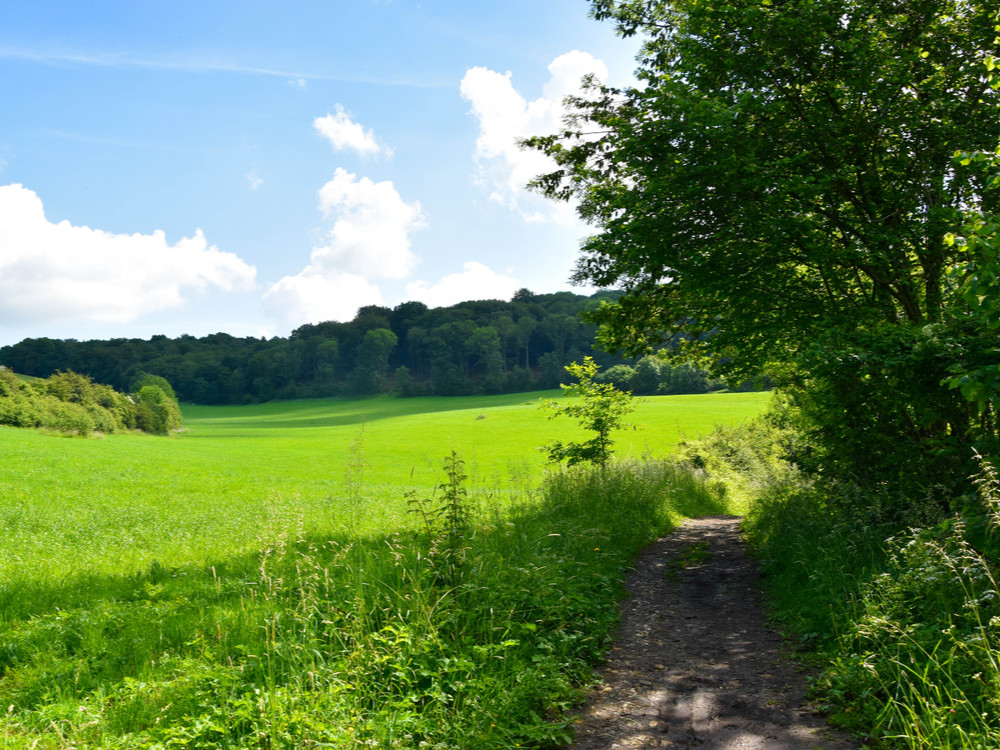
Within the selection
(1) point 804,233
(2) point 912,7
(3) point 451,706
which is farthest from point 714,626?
(2) point 912,7

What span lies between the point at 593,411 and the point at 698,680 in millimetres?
12907

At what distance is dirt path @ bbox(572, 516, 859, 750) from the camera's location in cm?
469

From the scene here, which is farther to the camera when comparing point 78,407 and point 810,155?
point 78,407

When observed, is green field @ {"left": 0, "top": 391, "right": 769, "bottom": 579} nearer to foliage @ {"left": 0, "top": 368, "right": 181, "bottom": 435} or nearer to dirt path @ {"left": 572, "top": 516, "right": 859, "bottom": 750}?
dirt path @ {"left": 572, "top": 516, "right": 859, "bottom": 750}

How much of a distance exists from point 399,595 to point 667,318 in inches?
441

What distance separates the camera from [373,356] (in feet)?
404

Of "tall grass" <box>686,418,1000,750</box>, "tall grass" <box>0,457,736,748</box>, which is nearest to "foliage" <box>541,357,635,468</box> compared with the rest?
"tall grass" <box>686,418,1000,750</box>

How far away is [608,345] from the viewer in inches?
601

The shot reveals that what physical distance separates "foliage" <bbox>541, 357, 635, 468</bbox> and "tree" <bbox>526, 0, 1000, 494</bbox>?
709cm

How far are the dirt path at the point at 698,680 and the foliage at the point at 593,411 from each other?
29.9ft

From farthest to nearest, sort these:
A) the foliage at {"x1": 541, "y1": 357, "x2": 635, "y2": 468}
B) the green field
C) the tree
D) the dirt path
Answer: the foliage at {"x1": 541, "y1": 357, "x2": 635, "y2": 468}, the green field, the tree, the dirt path

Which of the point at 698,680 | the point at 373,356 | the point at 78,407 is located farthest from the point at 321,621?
the point at 373,356

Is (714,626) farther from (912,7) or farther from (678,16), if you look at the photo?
(678,16)

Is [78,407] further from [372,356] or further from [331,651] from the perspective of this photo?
[372,356]
